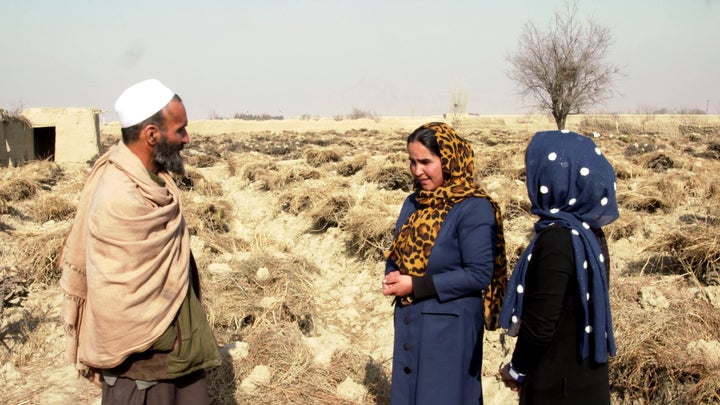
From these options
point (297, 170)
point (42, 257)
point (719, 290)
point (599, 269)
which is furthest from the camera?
point (297, 170)

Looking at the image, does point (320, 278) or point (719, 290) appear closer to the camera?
point (719, 290)

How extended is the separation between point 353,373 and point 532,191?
2160 mm

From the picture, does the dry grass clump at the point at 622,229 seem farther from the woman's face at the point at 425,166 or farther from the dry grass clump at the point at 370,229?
the woman's face at the point at 425,166

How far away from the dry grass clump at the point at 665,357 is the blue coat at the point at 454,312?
1466 millimetres

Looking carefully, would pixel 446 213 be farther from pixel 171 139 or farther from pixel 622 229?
pixel 622 229

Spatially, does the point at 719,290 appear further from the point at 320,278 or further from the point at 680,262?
the point at 320,278

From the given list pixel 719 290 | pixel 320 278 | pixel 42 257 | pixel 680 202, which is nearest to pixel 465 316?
pixel 719 290

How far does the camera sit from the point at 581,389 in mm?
1824

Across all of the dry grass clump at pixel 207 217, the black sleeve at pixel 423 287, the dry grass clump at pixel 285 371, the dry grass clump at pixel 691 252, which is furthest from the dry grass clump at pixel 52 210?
the dry grass clump at pixel 691 252

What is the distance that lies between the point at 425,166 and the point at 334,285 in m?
3.83

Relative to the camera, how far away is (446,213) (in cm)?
216

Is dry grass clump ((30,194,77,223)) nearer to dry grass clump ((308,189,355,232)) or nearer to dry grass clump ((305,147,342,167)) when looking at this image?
dry grass clump ((308,189,355,232))

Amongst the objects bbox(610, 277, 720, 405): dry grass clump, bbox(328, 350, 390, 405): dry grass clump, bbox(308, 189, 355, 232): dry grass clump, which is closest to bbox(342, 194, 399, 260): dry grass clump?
bbox(308, 189, 355, 232): dry grass clump

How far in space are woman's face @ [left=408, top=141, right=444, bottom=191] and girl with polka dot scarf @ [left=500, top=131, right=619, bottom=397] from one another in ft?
1.35
